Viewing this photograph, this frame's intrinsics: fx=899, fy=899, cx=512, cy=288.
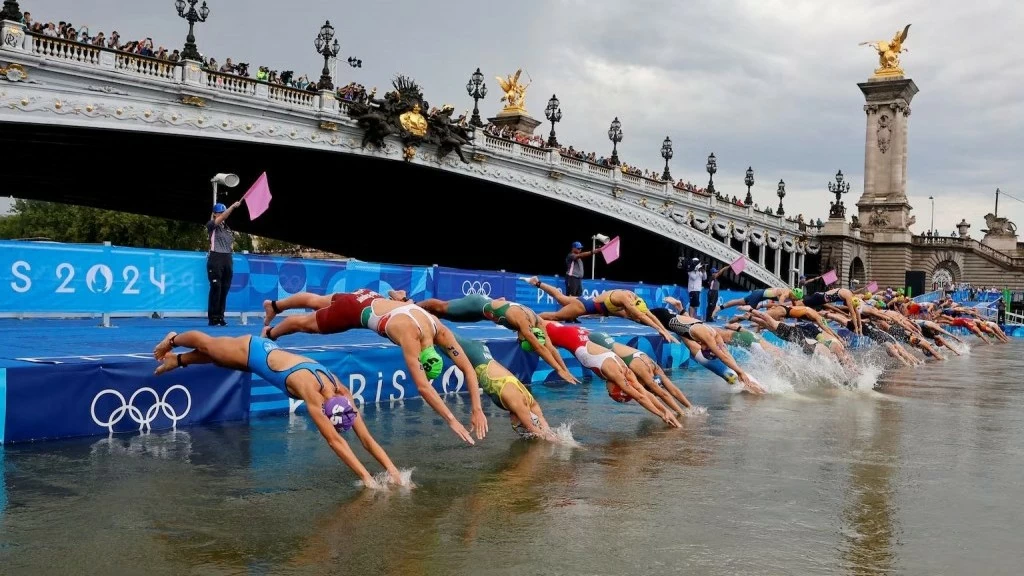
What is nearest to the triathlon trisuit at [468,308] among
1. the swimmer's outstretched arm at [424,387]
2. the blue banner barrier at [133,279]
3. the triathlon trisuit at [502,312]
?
the triathlon trisuit at [502,312]

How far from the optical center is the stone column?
265 feet

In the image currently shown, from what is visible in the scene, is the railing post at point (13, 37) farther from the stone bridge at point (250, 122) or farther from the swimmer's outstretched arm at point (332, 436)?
the swimmer's outstretched arm at point (332, 436)

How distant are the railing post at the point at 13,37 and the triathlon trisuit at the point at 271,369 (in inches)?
954

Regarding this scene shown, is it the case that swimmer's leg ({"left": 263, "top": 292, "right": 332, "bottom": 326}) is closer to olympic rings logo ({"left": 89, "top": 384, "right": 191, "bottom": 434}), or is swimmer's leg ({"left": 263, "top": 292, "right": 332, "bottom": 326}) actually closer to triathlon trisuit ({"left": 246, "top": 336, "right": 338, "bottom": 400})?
olympic rings logo ({"left": 89, "top": 384, "right": 191, "bottom": 434})

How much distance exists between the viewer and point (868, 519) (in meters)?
8.10

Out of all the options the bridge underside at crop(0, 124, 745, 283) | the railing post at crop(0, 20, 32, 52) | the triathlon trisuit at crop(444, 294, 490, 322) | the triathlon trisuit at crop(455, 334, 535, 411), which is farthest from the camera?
the bridge underside at crop(0, 124, 745, 283)

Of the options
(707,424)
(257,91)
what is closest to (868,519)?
(707,424)

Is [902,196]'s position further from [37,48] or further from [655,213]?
[37,48]

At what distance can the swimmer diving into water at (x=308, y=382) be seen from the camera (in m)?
8.52

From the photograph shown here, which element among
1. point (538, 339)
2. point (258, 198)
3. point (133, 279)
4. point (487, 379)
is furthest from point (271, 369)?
point (258, 198)

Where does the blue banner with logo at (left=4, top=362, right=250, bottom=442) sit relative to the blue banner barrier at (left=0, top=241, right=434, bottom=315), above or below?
below

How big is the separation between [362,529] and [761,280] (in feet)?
211

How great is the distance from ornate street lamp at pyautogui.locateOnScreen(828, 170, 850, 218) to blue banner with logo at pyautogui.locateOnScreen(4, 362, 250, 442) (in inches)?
2778

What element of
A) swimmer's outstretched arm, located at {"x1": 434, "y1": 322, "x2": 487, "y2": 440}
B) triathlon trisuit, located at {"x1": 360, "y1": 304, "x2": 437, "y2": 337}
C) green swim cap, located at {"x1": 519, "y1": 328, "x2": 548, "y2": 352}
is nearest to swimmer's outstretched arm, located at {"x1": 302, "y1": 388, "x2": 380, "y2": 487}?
swimmer's outstretched arm, located at {"x1": 434, "y1": 322, "x2": 487, "y2": 440}
